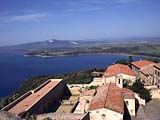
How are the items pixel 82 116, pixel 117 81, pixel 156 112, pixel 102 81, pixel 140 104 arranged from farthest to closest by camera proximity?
1. pixel 102 81
2. pixel 117 81
3. pixel 140 104
4. pixel 156 112
5. pixel 82 116

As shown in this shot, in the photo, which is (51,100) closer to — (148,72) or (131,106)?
(131,106)

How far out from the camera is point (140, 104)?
80.7 feet

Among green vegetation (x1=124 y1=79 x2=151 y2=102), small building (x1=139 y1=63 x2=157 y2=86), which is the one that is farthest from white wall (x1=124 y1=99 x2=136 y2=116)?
small building (x1=139 y1=63 x2=157 y2=86)

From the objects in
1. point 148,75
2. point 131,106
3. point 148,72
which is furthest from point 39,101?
point 148,72

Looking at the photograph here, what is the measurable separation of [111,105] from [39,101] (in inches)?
209

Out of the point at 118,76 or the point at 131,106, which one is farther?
the point at 118,76

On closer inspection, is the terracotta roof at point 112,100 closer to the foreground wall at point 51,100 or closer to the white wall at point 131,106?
the white wall at point 131,106

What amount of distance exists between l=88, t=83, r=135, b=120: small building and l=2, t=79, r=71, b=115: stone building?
3.77 meters

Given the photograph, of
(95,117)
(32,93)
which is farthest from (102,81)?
(95,117)

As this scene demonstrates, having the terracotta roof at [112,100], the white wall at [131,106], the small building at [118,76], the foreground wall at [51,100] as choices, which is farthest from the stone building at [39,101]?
the white wall at [131,106]

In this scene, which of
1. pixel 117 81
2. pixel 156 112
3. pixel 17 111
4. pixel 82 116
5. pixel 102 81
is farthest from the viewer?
pixel 102 81

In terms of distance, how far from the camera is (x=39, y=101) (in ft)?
69.3

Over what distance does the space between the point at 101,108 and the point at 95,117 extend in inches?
27.3

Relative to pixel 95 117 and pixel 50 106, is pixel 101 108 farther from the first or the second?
pixel 50 106
